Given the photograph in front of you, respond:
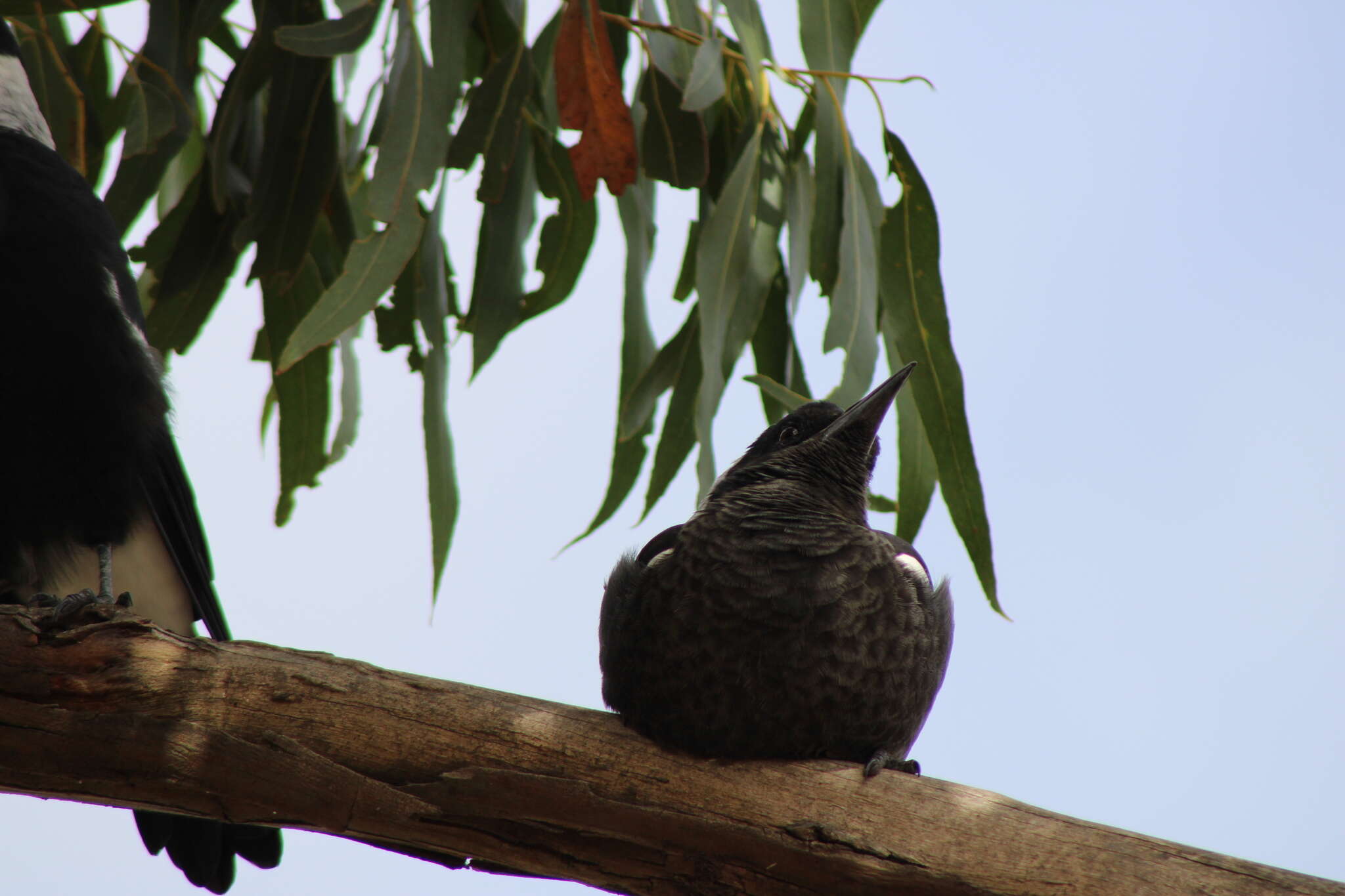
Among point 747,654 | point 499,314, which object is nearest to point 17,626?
point 747,654

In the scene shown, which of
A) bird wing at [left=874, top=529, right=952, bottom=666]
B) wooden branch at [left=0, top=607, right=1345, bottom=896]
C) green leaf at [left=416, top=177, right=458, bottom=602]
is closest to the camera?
wooden branch at [left=0, top=607, right=1345, bottom=896]

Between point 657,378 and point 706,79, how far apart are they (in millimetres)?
490

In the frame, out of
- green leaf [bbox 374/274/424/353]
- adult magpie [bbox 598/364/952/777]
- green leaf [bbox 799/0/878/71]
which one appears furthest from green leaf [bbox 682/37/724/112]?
green leaf [bbox 374/274/424/353]

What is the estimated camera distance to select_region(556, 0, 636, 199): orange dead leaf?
168cm

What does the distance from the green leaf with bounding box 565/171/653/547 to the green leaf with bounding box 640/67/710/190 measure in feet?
0.34

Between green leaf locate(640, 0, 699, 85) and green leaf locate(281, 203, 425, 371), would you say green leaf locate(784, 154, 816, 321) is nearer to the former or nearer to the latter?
green leaf locate(640, 0, 699, 85)

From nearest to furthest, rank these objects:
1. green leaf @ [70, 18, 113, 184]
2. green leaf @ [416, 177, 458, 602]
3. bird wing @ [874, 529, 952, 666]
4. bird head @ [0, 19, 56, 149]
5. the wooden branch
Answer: the wooden branch < bird wing @ [874, 529, 952, 666] < bird head @ [0, 19, 56, 149] < green leaf @ [416, 177, 458, 602] < green leaf @ [70, 18, 113, 184]

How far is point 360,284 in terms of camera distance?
151cm

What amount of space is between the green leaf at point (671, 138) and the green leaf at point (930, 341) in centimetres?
29

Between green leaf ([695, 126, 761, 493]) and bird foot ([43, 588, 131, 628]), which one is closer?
bird foot ([43, 588, 131, 628])

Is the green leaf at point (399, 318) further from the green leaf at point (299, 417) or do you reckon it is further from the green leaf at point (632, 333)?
the green leaf at point (632, 333)

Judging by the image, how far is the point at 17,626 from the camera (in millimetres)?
1184

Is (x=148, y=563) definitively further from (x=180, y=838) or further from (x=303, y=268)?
(x=303, y=268)

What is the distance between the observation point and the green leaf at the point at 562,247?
6.50 feet
